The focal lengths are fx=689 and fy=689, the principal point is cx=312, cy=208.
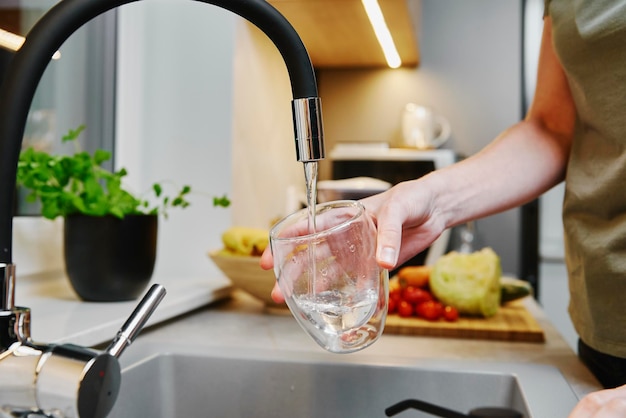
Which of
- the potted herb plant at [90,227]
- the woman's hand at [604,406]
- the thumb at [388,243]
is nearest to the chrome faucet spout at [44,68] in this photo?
the thumb at [388,243]

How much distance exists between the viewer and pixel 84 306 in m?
1.05

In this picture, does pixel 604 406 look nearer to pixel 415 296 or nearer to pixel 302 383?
pixel 302 383

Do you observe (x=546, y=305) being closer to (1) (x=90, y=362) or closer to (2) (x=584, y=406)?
(2) (x=584, y=406)

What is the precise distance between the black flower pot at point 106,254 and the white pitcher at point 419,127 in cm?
183

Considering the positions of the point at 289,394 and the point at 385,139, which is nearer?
the point at 289,394

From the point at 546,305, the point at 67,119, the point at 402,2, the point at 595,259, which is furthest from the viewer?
the point at 546,305

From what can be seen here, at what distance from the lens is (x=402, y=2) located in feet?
5.71

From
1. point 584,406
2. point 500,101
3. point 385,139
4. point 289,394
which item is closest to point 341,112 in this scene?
point 385,139

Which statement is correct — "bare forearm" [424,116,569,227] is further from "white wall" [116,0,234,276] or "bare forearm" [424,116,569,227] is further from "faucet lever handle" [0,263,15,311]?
"white wall" [116,0,234,276]

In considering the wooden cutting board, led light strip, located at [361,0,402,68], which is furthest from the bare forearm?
led light strip, located at [361,0,402,68]

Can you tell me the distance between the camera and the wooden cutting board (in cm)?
108

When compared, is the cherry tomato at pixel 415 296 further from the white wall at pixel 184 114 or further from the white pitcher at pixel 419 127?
the white pitcher at pixel 419 127

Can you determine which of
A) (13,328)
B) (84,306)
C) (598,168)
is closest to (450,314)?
(598,168)

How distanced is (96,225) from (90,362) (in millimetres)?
670
